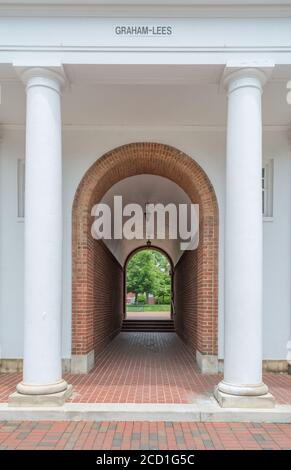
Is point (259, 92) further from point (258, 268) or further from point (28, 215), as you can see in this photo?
point (28, 215)

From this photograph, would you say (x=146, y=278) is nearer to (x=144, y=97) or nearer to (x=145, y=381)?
(x=145, y=381)

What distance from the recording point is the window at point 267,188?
9.21 m

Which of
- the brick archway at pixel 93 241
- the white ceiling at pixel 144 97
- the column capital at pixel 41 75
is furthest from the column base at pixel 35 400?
the white ceiling at pixel 144 97

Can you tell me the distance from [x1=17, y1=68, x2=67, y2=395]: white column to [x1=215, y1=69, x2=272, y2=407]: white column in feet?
7.77

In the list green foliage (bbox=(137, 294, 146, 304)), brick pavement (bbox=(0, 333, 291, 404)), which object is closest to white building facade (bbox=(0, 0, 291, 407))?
brick pavement (bbox=(0, 333, 291, 404))

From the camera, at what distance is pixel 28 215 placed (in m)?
6.43

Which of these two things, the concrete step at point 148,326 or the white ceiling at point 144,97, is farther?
the concrete step at point 148,326

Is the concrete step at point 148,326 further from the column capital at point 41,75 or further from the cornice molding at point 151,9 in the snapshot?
the cornice molding at point 151,9

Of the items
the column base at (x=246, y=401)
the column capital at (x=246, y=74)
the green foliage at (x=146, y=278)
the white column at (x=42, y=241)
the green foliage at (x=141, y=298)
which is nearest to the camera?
the column base at (x=246, y=401)

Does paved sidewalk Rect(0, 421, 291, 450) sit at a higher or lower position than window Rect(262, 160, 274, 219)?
lower

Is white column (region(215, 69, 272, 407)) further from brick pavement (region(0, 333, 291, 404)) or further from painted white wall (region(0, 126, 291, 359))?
painted white wall (region(0, 126, 291, 359))

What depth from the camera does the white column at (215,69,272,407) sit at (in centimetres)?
632

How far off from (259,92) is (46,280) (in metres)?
3.92

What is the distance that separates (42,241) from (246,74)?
142 inches
